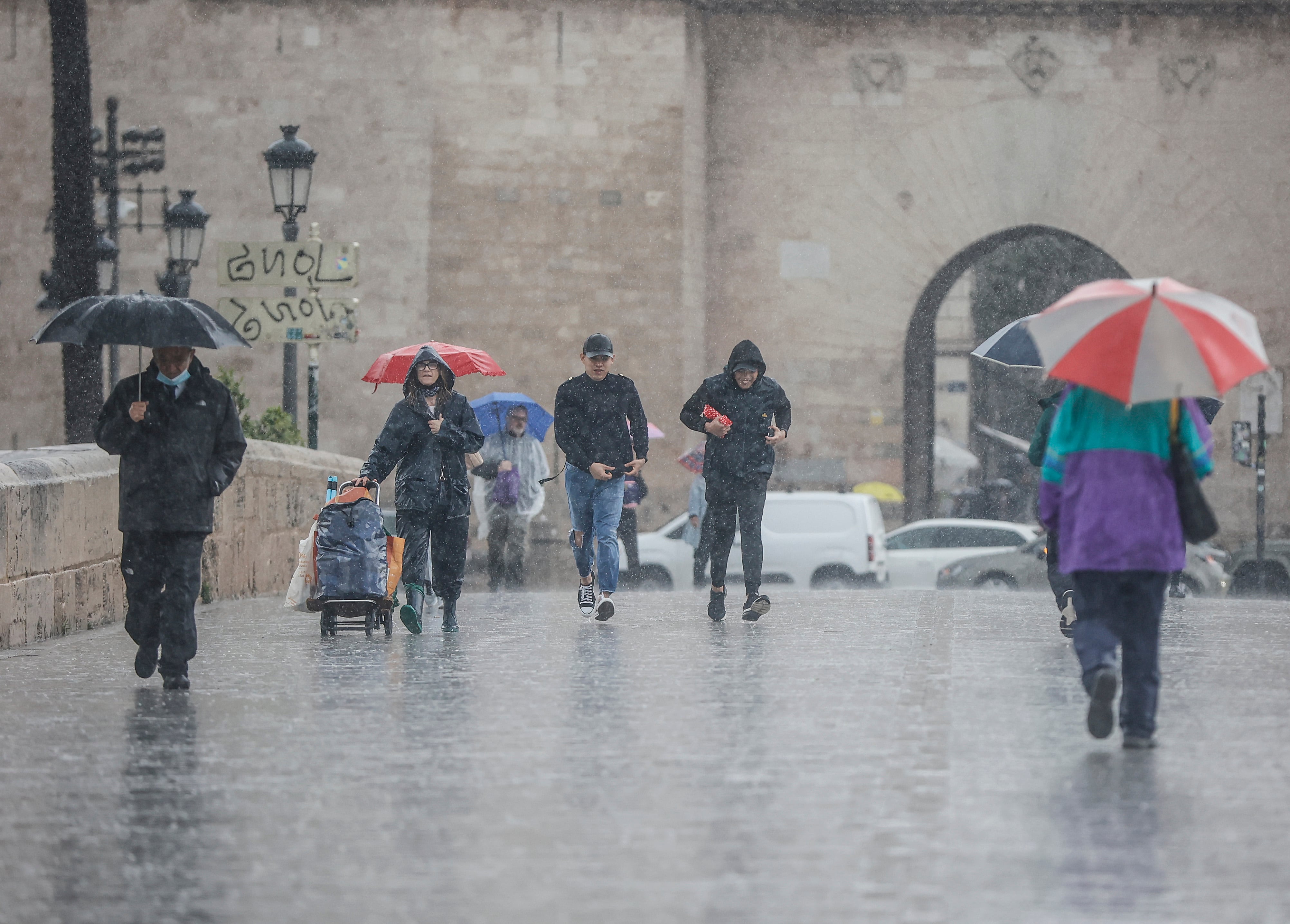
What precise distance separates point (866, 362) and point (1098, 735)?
19256mm

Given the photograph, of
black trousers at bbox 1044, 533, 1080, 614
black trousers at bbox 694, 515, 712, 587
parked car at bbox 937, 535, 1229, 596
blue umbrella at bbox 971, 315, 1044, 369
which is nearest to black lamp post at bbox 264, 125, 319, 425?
black trousers at bbox 694, 515, 712, 587

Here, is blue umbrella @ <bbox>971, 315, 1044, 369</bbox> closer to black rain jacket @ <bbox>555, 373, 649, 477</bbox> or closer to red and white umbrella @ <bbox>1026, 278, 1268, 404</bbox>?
black rain jacket @ <bbox>555, 373, 649, 477</bbox>

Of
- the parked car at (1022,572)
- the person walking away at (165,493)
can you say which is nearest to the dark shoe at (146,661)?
the person walking away at (165,493)

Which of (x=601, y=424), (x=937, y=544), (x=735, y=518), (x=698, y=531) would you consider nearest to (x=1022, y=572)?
(x=937, y=544)

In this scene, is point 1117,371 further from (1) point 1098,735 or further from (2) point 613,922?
(2) point 613,922

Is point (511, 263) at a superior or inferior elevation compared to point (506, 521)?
superior

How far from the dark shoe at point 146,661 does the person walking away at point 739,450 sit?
411 cm

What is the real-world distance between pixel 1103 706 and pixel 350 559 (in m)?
5.31

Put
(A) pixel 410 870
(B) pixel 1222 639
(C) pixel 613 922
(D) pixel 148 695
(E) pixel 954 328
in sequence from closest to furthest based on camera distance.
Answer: (C) pixel 613 922 → (A) pixel 410 870 → (D) pixel 148 695 → (B) pixel 1222 639 → (E) pixel 954 328

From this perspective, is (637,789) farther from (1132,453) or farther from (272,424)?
(272,424)

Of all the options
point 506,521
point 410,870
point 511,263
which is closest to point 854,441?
point 511,263

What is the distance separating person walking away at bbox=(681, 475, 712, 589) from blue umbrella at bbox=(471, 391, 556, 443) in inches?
60.1

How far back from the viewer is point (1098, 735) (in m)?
6.39

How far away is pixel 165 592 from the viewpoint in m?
8.26
